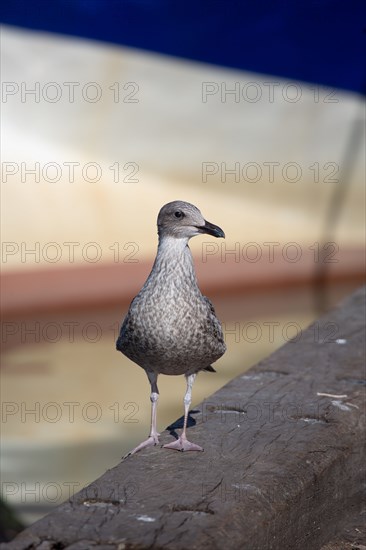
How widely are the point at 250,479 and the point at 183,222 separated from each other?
106cm

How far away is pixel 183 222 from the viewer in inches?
152

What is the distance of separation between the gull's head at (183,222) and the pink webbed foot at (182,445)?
806 mm

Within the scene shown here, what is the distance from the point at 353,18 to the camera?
10914 mm

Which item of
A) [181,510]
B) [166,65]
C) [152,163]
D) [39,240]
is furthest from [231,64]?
[181,510]

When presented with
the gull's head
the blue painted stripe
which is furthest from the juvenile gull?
the blue painted stripe

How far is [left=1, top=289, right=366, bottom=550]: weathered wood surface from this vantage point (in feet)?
9.83

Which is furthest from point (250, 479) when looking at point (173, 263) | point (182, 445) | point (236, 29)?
point (236, 29)

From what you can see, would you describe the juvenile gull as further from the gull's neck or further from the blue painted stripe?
the blue painted stripe

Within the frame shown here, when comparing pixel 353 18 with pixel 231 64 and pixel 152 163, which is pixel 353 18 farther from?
pixel 152 163

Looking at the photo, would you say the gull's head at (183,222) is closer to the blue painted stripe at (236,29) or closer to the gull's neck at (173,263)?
the gull's neck at (173,263)

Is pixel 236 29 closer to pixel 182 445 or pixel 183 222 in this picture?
pixel 183 222

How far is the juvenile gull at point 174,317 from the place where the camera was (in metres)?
3.72

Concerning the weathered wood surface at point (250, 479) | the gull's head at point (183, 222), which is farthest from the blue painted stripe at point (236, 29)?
the gull's head at point (183, 222)

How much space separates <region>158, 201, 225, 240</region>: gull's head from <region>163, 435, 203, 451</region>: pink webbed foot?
2.64 ft
